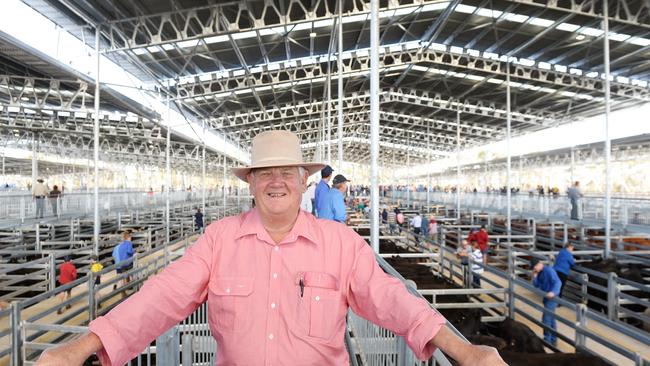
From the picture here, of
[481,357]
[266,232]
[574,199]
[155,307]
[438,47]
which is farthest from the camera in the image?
[438,47]

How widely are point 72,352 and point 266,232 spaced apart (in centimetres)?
94

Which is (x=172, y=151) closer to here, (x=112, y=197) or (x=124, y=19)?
(x=112, y=197)

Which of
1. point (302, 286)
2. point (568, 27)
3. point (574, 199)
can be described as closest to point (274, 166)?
point (302, 286)

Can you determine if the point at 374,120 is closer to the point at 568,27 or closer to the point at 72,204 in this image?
the point at 568,27

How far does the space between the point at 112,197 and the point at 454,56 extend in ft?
66.6

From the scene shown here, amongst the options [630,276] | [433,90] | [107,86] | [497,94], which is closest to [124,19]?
[107,86]

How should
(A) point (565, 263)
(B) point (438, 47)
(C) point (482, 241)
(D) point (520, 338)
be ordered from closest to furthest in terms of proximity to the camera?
1. (D) point (520, 338)
2. (A) point (565, 263)
3. (C) point (482, 241)
4. (B) point (438, 47)

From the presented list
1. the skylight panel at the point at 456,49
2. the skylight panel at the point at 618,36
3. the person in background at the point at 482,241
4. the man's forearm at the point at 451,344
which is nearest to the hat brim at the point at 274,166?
the man's forearm at the point at 451,344

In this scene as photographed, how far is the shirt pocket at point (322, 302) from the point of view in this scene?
192 cm

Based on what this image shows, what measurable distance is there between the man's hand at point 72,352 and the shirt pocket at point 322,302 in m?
0.86

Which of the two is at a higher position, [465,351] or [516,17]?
[516,17]

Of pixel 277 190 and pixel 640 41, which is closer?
pixel 277 190

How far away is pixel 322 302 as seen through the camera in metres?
1.94

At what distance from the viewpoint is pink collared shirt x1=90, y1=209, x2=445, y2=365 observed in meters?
1.82
